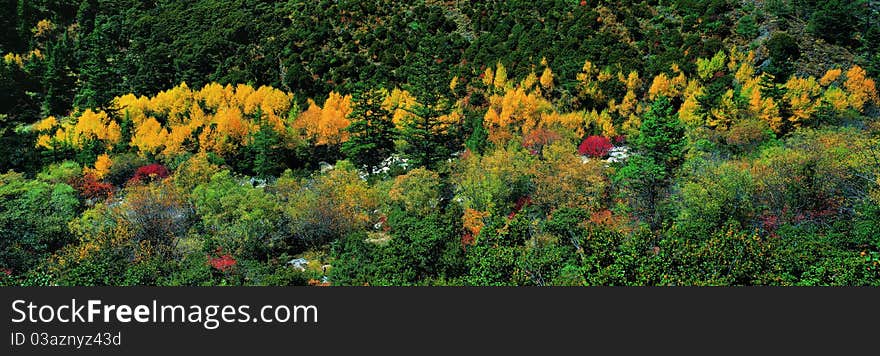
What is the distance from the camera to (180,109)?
257ft

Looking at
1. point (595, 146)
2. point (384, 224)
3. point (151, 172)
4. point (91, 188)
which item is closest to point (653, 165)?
point (595, 146)

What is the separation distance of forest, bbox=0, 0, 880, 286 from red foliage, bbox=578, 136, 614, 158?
27 cm

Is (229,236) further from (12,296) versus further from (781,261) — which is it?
(781,261)

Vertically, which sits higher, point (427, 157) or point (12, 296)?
point (12, 296)

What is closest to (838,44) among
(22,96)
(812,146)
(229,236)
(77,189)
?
(812,146)

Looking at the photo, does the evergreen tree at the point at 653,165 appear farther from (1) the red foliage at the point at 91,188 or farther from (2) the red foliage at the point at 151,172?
(1) the red foliage at the point at 91,188

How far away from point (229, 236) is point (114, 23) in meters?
85.2

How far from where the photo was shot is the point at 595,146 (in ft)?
210

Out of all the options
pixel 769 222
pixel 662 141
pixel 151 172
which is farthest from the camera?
pixel 151 172

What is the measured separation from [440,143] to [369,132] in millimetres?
7453

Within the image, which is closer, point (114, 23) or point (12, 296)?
point (12, 296)

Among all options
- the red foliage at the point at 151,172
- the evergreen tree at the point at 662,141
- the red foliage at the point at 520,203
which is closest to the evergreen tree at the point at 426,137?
the red foliage at the point at 520,203

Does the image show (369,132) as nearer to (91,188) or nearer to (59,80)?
(91,188)

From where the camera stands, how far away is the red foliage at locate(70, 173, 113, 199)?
60.2 m
